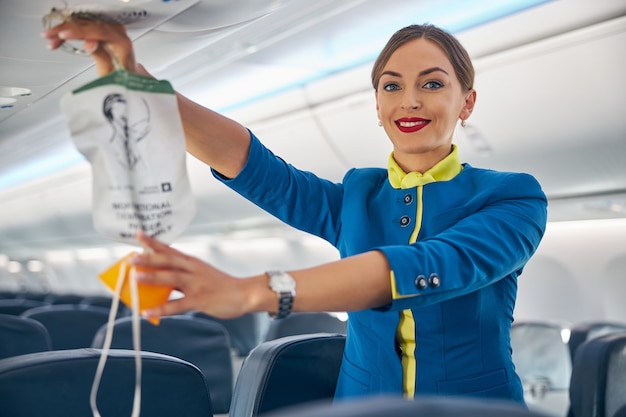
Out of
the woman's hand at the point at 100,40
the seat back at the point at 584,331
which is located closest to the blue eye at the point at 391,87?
the woman's hand at the point at 100,40

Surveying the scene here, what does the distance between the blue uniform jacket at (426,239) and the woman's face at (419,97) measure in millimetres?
127

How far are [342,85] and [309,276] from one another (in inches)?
131

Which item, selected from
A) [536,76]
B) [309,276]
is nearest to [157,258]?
[309,276]

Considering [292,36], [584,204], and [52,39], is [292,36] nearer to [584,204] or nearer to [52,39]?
[584,204]

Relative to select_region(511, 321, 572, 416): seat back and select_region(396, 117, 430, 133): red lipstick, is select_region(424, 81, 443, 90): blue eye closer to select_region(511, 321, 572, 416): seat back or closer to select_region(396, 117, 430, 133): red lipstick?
select_region(396, 117, 430, 133): red lipstick

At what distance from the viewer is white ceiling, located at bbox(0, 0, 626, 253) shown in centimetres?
210

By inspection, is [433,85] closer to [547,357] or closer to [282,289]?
[282,289]

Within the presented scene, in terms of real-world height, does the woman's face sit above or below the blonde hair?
below

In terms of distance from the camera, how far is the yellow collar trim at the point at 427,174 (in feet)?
6.85

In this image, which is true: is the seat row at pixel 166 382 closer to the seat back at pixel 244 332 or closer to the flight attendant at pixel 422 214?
the flight attendant at pixel 422 214

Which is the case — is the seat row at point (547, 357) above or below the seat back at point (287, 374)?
below

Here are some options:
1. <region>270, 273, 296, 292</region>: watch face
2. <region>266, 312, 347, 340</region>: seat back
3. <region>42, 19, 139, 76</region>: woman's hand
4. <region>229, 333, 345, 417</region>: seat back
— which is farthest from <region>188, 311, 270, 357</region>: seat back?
<region>270, 273, 296, 292</region>: watch face

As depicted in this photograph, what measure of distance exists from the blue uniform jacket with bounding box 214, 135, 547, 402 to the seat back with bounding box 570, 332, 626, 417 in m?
1.00

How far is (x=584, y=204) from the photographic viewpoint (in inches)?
210
